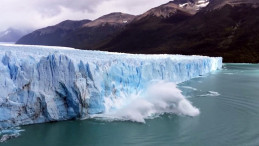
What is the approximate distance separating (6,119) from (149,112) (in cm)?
529

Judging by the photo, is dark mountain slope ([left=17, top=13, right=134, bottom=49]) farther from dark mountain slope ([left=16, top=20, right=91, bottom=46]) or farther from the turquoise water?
the turquoise water

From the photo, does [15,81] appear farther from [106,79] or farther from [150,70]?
[150,70]

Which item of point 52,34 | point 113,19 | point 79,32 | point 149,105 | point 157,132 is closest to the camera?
point 157,132

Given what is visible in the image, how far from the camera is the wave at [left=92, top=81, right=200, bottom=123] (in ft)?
37.0

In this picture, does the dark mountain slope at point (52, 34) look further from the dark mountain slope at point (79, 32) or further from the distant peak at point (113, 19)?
the distant peak at point (113, 19)

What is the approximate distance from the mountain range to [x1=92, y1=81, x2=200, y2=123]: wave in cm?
5013

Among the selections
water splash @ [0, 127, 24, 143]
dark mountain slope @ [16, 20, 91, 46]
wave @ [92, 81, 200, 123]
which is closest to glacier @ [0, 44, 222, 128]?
wave @ [92, 81, 200, 123]

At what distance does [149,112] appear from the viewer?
39.7 ft

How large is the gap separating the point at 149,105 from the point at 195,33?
80148 millimetres

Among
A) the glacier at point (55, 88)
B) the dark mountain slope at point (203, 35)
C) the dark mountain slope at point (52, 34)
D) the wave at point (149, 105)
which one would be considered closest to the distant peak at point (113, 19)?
the dark mountain slope at point (52, 34)

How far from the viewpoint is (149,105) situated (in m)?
12.4

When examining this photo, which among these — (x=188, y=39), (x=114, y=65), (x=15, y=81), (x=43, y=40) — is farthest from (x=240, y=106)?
(x=43, y=40)

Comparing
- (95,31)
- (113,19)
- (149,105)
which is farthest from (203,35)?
(113,19)

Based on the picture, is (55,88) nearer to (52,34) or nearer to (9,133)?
(9,133)
